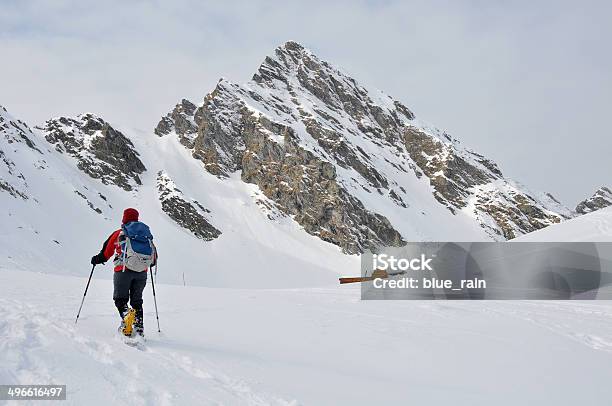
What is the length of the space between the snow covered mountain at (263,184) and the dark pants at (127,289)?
111ft

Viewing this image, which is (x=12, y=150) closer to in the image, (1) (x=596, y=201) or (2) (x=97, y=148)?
(2) (x=97, y=148)

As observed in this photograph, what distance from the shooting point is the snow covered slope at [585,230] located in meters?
17.2

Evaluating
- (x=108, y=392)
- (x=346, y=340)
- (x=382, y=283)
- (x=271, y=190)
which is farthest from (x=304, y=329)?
(x=271, y=190)

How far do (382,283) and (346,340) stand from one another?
10070mm

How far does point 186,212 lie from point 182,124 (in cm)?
3830

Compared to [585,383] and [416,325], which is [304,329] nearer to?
[416,325]

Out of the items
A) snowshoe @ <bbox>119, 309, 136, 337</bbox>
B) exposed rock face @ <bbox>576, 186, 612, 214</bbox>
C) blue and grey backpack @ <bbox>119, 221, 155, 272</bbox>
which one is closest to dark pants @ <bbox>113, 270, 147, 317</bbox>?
blue and grey backpack @ <bbox>119, 221, 155, 272</bbox>

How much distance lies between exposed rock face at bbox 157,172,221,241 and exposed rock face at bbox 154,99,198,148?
2661 centimetres

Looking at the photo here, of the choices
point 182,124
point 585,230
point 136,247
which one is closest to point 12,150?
point 182,124

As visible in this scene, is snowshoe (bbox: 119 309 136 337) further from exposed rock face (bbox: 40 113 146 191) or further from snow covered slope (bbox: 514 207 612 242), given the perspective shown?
exposed rock face (bbox: 40 113 146 191)

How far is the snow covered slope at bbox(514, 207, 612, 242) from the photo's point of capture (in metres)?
17.2

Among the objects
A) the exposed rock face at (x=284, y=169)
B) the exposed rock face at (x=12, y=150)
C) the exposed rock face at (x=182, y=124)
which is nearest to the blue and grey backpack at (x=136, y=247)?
the exposed rock face at (x=12, y=150)

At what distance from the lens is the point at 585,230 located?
1856cm

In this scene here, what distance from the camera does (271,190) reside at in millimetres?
85938
